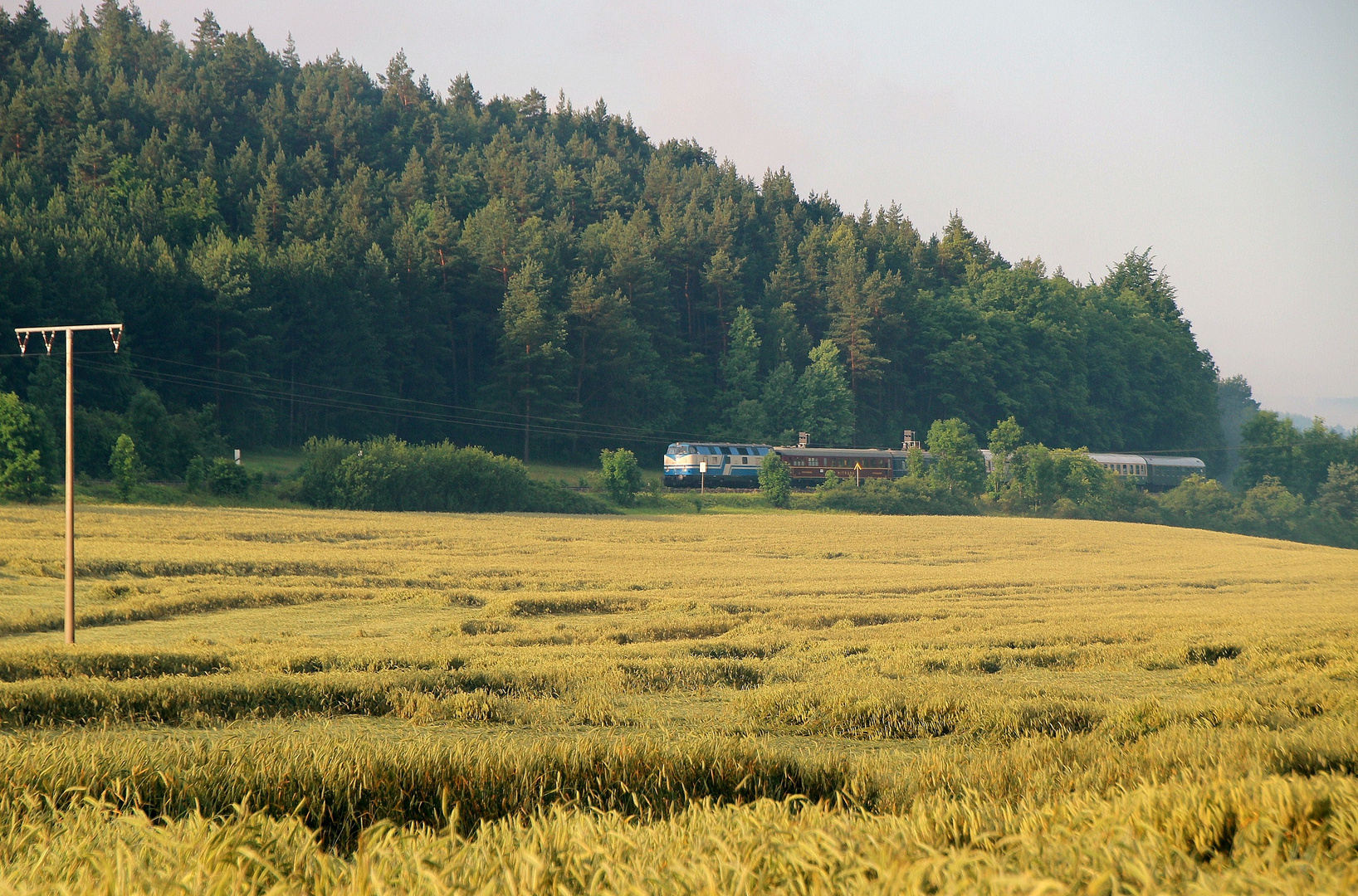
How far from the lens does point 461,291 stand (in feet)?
301

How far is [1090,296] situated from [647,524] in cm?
11250

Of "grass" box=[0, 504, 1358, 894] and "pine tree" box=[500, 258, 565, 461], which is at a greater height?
A: "pine tree" box=[500, 258, 565, 461]

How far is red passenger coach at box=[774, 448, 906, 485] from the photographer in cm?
8081

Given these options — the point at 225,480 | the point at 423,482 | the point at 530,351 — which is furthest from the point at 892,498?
the point at 225,480

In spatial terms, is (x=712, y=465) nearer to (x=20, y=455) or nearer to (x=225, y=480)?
(x=225, y=480)

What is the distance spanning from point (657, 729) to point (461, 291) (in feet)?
284

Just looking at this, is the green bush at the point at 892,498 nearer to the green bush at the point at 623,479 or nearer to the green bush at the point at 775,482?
the green bush at the point at 775,482

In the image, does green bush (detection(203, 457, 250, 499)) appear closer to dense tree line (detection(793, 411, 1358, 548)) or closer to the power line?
the power line

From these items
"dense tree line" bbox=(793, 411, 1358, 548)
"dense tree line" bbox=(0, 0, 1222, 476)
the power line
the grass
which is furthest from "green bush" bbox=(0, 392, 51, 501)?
"dense tree line" bbox=(793, 411, 1358, 548)

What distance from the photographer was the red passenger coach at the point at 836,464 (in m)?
80.8

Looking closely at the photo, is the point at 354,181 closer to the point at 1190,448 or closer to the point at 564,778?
the point at 564,778

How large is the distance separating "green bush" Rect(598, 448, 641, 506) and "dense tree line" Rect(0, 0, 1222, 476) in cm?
1669

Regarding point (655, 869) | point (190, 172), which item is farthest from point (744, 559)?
point (190, 172)

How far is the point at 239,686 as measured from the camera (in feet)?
38.2
